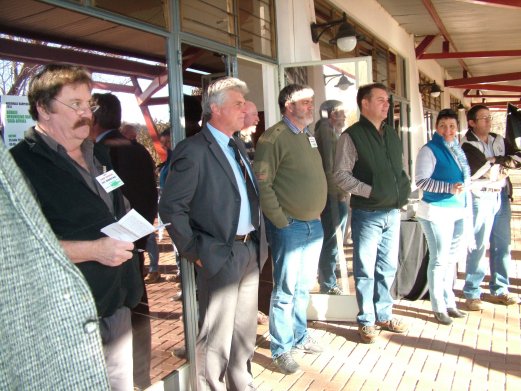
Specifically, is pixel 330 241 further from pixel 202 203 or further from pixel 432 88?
pixel 432 88

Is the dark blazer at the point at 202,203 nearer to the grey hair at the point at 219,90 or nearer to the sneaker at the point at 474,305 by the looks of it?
the grey hair at the point at 219,90

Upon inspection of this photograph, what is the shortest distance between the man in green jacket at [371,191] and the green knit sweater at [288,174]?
38 cm

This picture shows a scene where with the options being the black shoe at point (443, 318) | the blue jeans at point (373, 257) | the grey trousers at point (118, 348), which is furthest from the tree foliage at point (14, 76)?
the black shoe at point (443, 318)

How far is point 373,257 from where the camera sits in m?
3.70

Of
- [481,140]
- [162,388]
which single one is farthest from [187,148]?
[481,140]

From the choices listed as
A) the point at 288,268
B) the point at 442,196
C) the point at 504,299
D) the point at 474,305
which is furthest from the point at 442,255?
the point at 288,268

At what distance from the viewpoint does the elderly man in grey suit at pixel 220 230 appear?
2416mm

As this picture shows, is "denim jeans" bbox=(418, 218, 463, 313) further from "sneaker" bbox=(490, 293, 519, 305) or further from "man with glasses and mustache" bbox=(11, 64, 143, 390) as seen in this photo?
"man with glasses and mustache" bbox=(11, 64, 143, 390)

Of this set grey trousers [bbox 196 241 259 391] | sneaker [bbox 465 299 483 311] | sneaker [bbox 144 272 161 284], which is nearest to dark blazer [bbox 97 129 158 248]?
sneaker [bbox 144 272 161 284]

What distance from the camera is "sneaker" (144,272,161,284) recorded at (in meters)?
2.91

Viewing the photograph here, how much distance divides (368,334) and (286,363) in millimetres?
782

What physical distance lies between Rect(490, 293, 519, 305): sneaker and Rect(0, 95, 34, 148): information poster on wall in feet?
13.7

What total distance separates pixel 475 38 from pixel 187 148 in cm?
924

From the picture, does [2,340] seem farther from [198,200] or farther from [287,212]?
[287,212]
